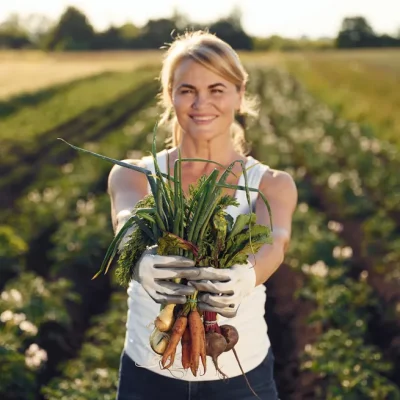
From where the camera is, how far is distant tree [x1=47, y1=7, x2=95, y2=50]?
71.8m

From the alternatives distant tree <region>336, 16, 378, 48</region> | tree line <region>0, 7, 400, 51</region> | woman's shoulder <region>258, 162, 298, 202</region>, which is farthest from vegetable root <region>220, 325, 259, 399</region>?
distant tree <region>336, 16, 378, 48</region>

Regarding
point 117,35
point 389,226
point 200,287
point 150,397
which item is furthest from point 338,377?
point 117,35

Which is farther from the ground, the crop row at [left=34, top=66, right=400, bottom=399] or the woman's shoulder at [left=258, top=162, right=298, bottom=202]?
the woman's shoulder at [left=258, top=162, right=298, bottom=202]

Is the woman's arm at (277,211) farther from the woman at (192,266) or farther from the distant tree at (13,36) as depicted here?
the distant tree at (13,36)

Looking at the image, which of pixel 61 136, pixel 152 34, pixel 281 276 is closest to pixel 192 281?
pixel 281 276

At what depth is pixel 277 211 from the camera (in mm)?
2537

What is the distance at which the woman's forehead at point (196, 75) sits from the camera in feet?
8.43

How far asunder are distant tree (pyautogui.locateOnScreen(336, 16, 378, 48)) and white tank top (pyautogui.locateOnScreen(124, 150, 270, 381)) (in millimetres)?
84402

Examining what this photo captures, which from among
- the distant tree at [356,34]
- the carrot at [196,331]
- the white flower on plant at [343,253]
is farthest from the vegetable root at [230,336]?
the distant tree at [356,34]

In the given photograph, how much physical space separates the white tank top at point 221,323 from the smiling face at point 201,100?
10.9 inches

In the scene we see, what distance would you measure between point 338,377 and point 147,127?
36.9 feet

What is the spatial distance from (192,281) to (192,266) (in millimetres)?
49

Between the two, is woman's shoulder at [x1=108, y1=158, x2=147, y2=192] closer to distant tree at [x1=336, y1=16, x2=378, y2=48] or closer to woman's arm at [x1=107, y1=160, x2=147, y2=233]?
woman's arm at [x1=107, y1=160, x2=147, y2=233]

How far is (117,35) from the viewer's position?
7144 centimetres
